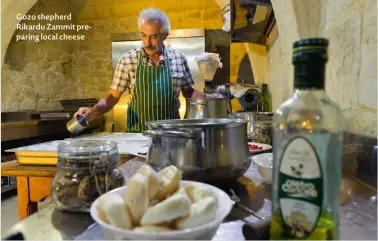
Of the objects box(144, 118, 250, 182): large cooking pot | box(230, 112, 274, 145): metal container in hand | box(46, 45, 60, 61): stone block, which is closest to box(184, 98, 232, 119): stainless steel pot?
box(230, 112, 274, 145): metal container in hand

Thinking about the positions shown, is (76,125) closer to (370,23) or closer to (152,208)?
(152,208)

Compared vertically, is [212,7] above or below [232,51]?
above

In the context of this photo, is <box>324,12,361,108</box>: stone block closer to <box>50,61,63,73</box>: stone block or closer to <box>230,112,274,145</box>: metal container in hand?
<box>230,112,274,145</box>: metal container in hand

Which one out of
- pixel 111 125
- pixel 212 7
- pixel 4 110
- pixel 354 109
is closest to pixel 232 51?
pixel 212 7

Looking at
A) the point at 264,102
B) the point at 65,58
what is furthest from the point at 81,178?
the point at 65,58

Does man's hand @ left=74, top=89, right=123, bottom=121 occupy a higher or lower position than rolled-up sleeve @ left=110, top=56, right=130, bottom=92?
lower

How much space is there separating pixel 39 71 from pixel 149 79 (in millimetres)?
2302

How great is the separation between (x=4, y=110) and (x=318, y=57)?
3414 mm

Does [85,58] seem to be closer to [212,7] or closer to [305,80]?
[212,7]

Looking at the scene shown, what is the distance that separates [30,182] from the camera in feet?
2.82

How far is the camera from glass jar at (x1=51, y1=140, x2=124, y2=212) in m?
0.50

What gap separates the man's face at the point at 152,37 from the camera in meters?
1.75

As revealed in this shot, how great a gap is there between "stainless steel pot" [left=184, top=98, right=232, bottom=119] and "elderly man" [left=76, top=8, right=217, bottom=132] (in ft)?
0.94

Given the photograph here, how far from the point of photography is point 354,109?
0.70 m
